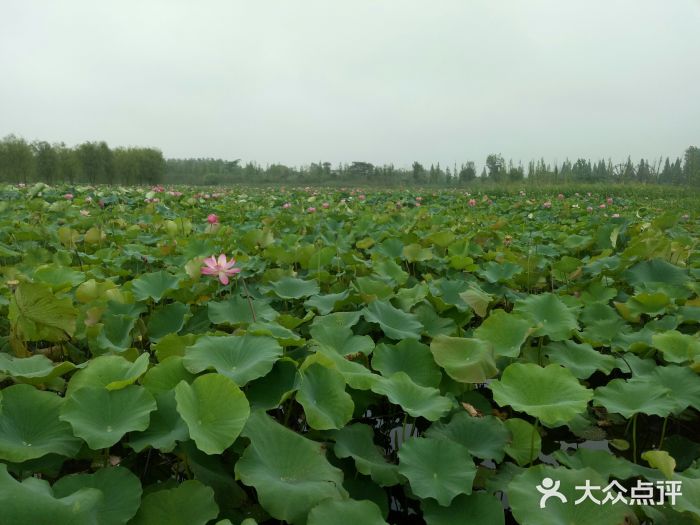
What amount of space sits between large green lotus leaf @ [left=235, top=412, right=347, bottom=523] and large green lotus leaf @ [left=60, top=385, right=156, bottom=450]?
0.71 ft

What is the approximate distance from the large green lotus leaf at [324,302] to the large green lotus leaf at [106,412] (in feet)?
2.85

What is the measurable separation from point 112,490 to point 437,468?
626 mm

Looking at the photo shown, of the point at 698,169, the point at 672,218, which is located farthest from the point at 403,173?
the point at 672,218

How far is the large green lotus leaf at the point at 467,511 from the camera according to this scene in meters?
0.96

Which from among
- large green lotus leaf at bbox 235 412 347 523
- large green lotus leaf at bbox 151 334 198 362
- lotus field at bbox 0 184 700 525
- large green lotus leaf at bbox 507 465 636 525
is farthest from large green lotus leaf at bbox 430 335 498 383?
large green lotus leaf at bbox 151 334 198 362

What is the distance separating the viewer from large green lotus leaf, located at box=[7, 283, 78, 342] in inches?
55.9

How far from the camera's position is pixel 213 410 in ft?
3.20

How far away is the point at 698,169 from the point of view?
15.9m

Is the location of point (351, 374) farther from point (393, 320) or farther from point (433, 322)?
point (433, 322)

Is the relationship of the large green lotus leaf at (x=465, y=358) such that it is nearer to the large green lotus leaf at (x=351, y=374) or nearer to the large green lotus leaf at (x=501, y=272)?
the large green lotus leaf at (x=351, y=374)

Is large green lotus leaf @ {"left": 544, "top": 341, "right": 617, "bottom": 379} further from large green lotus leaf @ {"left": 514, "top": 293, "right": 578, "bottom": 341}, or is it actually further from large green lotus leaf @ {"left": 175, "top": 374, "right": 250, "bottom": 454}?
large green lotus leaf @ {"left": 175, "top": 374, "right": 250, "bottom": 454}

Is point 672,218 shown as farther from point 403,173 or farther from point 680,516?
point 403,173

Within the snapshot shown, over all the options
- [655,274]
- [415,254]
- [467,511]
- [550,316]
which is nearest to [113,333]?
[467,511]

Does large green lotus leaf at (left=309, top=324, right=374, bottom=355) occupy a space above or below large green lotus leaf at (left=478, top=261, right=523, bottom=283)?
below
